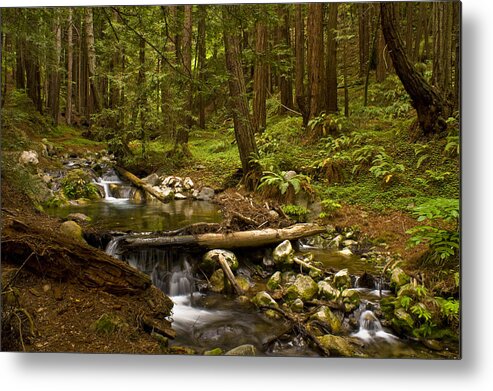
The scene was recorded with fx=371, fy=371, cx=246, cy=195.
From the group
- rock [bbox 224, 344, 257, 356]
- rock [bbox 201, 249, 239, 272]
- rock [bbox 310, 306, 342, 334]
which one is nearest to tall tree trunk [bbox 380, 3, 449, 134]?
rock [bbox 310, 306, 342, 334]

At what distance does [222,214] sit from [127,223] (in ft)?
2.30

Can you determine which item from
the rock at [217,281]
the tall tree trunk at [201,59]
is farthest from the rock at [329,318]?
the tall tree trunk at [201,59]

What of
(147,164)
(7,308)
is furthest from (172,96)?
Result: (7,308)

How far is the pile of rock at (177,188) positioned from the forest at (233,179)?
0.01 metres

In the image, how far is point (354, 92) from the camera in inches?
108

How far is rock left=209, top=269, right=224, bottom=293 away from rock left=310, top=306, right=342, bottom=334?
649 millimetres

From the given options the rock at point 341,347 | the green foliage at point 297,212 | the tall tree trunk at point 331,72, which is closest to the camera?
the rock at point 341,347

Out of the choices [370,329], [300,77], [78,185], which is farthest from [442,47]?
[78,185]

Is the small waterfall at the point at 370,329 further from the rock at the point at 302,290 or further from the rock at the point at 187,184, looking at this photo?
the rock at the point at 187,184

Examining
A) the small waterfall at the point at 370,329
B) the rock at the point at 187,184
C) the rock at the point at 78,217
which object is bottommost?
the small waterfall at the point at 370,329

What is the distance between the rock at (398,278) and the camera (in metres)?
2.37

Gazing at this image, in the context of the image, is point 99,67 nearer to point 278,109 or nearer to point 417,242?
point 278,109

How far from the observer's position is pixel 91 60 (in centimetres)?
257

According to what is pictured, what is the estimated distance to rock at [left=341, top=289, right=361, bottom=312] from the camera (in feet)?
7.91
